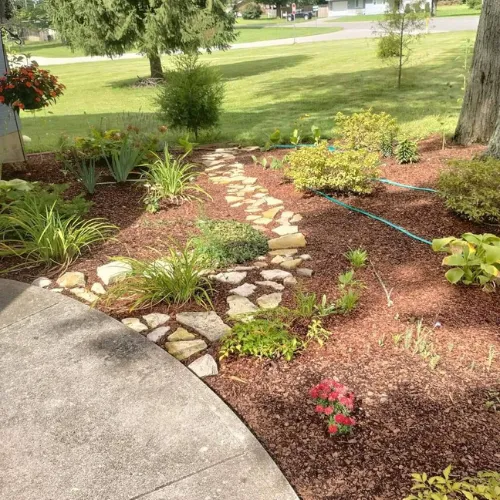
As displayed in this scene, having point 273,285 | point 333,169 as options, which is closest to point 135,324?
point 273,285

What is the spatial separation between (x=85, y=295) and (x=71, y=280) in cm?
27

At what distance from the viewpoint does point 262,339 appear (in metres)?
2.78

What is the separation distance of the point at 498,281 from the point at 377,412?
1.56 m

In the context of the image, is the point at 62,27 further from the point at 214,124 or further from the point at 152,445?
the point at 152,445

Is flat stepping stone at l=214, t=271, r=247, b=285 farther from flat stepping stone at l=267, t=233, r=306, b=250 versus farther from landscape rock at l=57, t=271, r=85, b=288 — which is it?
landscape rock at l=57, t=271, r=85, b=288

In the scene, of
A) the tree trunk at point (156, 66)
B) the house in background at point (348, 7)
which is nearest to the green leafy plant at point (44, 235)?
the tree trunk at point (156, 66)

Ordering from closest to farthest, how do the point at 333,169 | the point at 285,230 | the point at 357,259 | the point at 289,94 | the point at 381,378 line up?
the point at 381,378, the point at 357,259, the point at 285,230, the point at 333,169, the point at 289,94

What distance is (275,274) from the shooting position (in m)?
3.75

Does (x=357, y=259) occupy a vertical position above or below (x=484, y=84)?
below

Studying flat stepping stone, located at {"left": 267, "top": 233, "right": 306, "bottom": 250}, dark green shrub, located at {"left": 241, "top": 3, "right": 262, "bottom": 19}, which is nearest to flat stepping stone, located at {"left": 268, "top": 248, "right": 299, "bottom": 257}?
flat stepping stone, located at {"left": 267, "top": 233, "right": 306, "bottom": 250}

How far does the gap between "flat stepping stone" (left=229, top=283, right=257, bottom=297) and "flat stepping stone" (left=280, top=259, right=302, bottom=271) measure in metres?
0.39

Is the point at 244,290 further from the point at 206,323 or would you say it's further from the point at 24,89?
the point at 24,89

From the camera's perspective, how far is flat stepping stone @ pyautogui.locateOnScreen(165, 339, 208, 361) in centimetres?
287

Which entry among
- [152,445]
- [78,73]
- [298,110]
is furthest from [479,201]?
[78,73]
